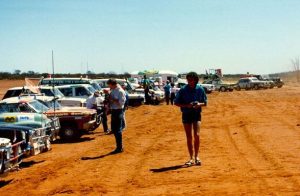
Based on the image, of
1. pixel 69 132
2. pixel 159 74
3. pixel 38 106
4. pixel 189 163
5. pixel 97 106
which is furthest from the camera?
pixel 159 74

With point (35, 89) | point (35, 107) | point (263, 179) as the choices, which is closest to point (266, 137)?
point (263, 179)

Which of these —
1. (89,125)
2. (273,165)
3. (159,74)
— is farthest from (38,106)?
(159,74)

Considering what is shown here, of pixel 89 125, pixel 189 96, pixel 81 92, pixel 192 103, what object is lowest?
pixel 89 125

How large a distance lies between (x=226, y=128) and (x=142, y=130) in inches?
126

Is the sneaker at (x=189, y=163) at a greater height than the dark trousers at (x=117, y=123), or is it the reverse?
the dark trousers at (x=117, y=123)

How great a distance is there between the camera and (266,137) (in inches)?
578

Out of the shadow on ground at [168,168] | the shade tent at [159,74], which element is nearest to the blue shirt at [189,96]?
the shadow on ground at [168,168]

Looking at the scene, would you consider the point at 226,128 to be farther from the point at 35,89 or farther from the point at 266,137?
the point at 35,89

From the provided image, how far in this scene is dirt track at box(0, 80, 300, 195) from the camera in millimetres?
8312

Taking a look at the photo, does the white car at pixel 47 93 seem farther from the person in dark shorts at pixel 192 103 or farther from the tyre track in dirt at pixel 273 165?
the person in dark shorts at pixel 192 103

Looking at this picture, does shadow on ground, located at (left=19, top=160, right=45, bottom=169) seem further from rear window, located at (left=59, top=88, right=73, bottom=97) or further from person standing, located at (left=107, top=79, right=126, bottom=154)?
rear window, located at (left=59, top=88, right=73, bottom=97)

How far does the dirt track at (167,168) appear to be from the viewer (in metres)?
8.31

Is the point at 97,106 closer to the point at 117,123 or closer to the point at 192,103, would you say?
the point at 117,123

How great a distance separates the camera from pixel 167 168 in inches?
398
